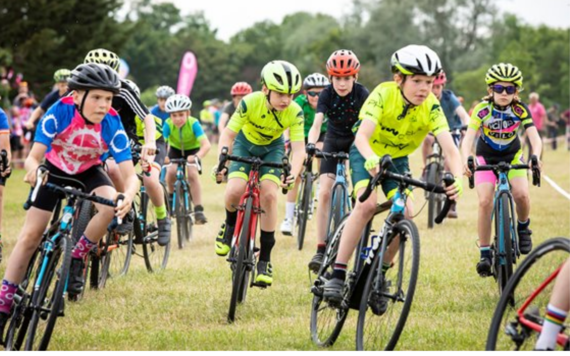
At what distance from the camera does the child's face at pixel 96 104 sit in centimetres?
762

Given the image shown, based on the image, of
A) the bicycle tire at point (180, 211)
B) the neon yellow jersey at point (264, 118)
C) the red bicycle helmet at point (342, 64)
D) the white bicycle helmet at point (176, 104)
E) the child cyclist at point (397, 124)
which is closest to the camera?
the child cyclist at point (397, 124)

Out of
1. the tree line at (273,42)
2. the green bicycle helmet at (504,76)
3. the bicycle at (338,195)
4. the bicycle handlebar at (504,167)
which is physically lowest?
the bicycle at (338,195)

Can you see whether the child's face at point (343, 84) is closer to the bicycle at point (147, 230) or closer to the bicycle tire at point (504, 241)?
the bicycle at point (147, 230)

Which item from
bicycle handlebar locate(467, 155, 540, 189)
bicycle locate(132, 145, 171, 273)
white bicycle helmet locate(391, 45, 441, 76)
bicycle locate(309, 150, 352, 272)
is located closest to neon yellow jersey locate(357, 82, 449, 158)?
white bicycle helmet locate(391, 45, 441, 76)

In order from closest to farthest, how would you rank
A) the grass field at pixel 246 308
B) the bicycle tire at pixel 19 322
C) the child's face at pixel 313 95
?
the bicycle tire at pixel 19 322 < the grass field at pixel 246 308 < the child's face at pixel 313 95

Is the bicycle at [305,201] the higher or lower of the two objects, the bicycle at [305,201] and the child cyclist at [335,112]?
the lower

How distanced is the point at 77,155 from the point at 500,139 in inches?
180

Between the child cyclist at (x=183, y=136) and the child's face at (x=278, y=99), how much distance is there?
511cm

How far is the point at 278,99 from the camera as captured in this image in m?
9.79

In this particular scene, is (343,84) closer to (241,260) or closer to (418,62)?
(241,260)

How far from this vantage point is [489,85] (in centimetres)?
1032

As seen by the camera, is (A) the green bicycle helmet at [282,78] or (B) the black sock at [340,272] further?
(A) the green bicycle helmet at [282,78]

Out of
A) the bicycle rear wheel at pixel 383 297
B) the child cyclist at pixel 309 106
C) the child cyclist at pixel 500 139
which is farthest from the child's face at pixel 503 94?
the child cyclist at pixel 309 106
